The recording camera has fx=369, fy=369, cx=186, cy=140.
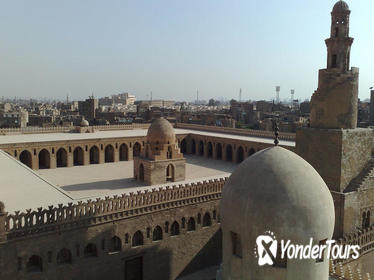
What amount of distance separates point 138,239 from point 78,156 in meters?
16.3

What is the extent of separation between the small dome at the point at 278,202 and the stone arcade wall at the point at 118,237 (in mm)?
7159

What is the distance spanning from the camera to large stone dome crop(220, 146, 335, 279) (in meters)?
8.37

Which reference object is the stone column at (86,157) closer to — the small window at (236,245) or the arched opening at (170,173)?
the arched opening at (170,173)

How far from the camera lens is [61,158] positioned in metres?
30.1

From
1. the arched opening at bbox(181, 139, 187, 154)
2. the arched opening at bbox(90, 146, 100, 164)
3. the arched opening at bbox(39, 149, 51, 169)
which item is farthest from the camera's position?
the arched opening at bbox(181, 139, 187, 154)

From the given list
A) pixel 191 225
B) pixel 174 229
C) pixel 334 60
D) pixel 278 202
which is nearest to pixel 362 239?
pixel 191 225

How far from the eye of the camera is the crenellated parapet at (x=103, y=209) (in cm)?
1275

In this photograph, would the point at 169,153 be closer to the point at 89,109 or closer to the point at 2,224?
→ the point at 2,224

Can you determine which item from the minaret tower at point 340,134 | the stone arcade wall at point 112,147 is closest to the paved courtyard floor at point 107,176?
the stone arcade wall at point 112,147

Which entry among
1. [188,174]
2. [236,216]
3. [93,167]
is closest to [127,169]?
[93,167]

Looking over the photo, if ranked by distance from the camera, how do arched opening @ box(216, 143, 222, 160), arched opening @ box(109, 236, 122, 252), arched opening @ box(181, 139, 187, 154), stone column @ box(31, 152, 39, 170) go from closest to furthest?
1. arched opening @ box(109, 236, 122, 252)
2. stone column @ box(31, 152, 39, 170)
3. arched opening @ box(216, 143, 222, 160)
4. arched opening @ box(181, 139, 187, 154)

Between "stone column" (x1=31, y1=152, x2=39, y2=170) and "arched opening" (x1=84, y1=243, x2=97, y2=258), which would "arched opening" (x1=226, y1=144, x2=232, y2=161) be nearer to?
"stone column" (x1=31, y1=152, x2=39, y2=170)

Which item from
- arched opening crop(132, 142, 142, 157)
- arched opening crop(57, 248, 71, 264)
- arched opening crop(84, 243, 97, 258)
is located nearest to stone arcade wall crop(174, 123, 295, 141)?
arched opening crop(132, 142, 142, 157)

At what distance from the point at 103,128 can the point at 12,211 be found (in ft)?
81.2
